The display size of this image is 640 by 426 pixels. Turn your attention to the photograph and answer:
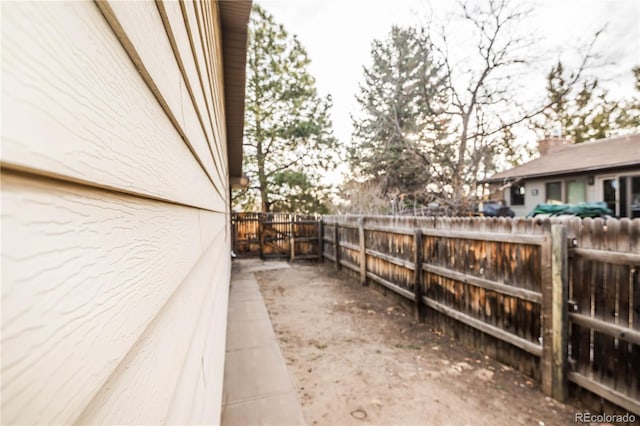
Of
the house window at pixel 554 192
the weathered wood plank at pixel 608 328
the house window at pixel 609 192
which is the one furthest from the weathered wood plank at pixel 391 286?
the house window at pixel 554 192

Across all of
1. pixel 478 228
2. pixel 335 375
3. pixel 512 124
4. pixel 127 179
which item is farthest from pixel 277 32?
pixel 127 179

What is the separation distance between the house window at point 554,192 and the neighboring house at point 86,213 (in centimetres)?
1739

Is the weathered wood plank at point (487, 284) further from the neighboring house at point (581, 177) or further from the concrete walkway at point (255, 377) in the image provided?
the neighboring house at point (581, 177)

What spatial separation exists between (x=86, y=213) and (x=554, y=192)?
58.8 ft

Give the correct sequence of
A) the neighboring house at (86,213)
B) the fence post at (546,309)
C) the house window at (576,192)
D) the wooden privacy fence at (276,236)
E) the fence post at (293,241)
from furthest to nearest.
→ the house window at (576,192)
the wooden privacy fence at (276,236)
the fence post at (293,241)
the fence post at (546,309)
the neighboring house at (86,213)

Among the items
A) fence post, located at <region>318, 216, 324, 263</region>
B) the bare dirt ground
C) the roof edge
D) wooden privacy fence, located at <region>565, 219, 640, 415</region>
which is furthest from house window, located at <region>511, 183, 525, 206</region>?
the roof edge

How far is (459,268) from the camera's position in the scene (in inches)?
162

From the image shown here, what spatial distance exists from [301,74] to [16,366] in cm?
1735

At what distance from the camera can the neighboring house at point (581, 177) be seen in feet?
37.6

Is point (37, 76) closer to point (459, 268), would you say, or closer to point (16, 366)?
point (16, 366)

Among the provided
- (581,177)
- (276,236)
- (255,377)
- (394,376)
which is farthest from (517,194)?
(255,377)

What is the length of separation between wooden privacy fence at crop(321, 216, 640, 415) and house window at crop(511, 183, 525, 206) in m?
Result: 13.9

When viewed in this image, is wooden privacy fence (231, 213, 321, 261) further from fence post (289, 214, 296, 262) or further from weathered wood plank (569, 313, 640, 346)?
weathered wood plank (569, 313, 640, 346)

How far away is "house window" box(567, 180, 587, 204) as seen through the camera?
13.2 m
